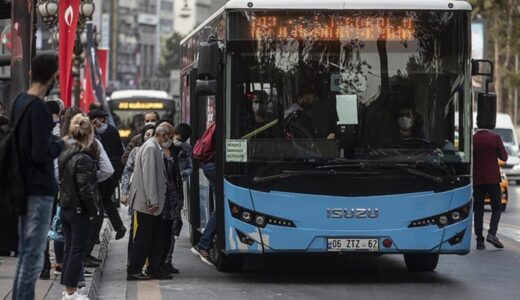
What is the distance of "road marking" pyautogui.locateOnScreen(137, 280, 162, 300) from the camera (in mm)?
11945

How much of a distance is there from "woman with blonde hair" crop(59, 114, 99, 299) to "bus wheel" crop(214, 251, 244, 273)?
317 centimetres

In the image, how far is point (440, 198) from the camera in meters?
12.6

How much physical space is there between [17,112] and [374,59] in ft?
16.2

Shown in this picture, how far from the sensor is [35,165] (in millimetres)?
8383

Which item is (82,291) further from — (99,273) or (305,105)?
(305,105)

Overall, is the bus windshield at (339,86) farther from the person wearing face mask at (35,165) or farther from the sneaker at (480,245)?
the sneaker at (480,245)

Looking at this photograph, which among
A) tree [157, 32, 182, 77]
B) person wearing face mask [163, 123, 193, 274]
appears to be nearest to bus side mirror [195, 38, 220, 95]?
person wearing face mask [163, 123, 193, 274]

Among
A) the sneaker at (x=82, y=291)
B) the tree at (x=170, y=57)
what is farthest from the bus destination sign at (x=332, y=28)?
the tree at (x=170, y=57)

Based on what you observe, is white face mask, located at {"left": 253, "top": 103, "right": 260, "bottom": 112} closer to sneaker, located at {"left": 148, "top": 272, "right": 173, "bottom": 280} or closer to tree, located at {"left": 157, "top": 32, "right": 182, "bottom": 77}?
sneaker, located at {"left": 148, "top": 272, "right": 173, "bottom": 280}

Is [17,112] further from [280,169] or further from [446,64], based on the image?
[446,64]

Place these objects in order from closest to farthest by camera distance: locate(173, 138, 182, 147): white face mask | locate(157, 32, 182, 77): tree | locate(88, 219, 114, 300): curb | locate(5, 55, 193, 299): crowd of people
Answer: locate(5, 55, 193, 299): crowd of people < locate(88, 219, 114, 300): curb < locate(173, 138, 182, 147): white face mask < locate(157, 32, 182, 77): tree

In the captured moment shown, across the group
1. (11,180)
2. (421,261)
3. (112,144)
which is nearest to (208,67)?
(421,261)

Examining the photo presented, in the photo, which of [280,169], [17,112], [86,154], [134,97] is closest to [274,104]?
[280,169]

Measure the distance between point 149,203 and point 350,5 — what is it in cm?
264
